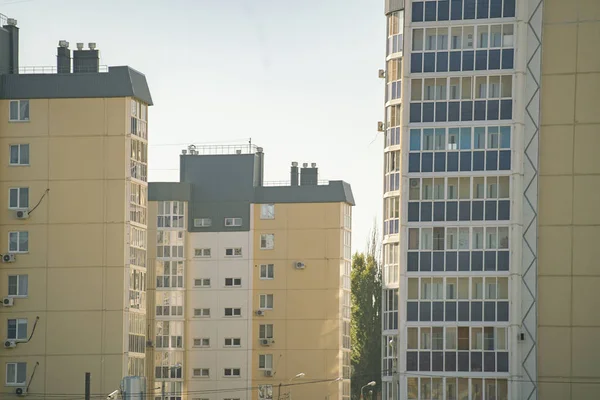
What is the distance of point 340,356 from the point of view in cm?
12394

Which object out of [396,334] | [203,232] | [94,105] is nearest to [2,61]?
[94,105]

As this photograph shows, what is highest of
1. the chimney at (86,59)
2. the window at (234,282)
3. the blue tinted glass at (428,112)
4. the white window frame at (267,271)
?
the chimney at (86,59)

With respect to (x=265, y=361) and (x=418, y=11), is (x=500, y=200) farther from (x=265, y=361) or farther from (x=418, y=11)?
(x=265, y=361)

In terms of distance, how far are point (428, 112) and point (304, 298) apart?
43.8 m

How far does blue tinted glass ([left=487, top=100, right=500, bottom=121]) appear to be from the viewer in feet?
268

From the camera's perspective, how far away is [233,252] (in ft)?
414

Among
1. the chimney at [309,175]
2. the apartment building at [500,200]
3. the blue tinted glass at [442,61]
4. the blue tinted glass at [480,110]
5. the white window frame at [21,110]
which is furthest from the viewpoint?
the chimney at [309,175]

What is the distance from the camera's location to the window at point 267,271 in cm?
12531

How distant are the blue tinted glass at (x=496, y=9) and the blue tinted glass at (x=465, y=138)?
5.79 metres

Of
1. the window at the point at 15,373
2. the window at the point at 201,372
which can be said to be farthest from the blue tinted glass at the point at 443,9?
the window at the point at 201,372

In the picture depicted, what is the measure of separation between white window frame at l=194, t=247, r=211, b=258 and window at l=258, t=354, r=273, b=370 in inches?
335

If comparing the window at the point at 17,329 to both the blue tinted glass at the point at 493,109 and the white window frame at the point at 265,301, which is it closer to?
the blue tinted glass at the point at 493,109

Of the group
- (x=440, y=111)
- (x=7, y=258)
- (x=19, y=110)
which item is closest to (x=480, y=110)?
(x=440, y=111)

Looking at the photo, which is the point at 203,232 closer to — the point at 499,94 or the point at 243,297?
the point at 243,297
